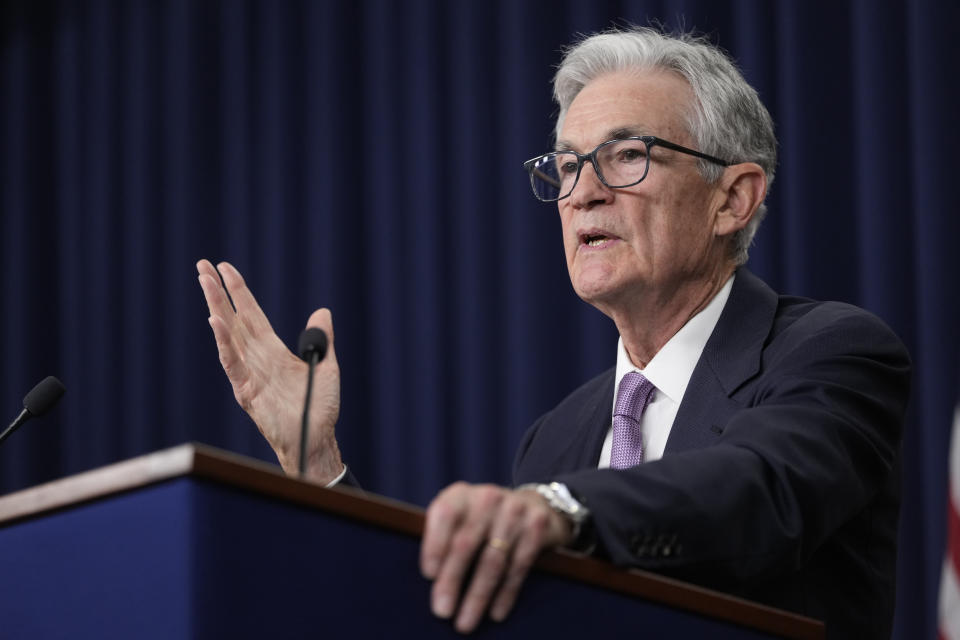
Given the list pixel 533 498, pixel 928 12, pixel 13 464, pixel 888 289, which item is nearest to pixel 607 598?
pixel 533 498

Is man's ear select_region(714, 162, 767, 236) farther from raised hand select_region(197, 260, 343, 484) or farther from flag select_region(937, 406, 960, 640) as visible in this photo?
raised hand select_region(197, 260, 343, 484)

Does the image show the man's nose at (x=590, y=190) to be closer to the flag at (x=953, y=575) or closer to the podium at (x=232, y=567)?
the flag at (x=953, y=575)

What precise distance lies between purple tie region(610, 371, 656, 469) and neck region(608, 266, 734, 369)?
10 cm

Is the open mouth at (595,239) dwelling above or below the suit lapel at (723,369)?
above

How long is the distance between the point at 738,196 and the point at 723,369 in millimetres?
546

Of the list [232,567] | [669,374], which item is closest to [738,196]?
[669,374]

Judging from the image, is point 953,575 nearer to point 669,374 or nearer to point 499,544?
point 669,374

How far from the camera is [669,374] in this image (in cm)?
195

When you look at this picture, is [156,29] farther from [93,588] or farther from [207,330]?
[93,588]

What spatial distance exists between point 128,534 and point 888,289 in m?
2.28

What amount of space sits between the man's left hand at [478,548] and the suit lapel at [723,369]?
2.15 ft

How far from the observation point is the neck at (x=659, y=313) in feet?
6.77

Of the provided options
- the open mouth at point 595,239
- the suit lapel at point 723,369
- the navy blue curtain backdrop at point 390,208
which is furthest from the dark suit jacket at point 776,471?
the navy blue curtain backdrop at point 390,208

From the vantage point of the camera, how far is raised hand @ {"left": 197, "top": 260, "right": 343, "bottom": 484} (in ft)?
6.19
